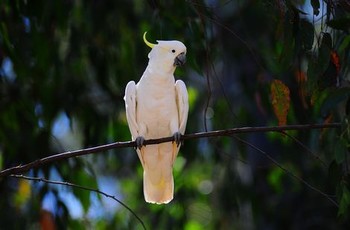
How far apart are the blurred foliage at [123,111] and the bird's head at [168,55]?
0.15 metres

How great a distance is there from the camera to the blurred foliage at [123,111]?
369 cm

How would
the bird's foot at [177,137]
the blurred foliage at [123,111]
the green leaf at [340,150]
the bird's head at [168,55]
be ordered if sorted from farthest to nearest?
the blurred foliage at [123,111] < the bird's head at [168,55] < the bird's foot at [177,137] < the green leaf at [340,150]

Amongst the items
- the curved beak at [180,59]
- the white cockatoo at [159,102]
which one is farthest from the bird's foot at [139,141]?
the curved beak at [180,59]

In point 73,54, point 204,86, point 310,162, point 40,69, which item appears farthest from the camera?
point 204,86

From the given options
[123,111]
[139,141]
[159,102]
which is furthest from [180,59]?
[123,111]

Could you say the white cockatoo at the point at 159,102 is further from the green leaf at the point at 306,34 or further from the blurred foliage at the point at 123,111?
the green leaf at the point at 306,34

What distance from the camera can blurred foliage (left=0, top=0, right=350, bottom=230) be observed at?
3686mm

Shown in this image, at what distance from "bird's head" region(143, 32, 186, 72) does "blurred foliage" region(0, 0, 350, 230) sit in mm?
155

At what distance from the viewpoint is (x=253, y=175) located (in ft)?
17.6

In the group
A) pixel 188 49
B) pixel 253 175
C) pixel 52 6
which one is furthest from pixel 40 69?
pixel 253 175

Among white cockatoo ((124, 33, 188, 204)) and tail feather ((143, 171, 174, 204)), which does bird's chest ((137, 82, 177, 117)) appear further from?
tail feather ((143, 171, 174, 204))

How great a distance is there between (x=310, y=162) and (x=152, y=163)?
2362 mm

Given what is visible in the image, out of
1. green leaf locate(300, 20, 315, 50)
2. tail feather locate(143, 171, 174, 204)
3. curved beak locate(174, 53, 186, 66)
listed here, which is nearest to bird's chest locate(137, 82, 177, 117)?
curved beak locate(174, 53, 186, 66)

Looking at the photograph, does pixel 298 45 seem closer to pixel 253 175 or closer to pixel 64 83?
pixel 64 83
